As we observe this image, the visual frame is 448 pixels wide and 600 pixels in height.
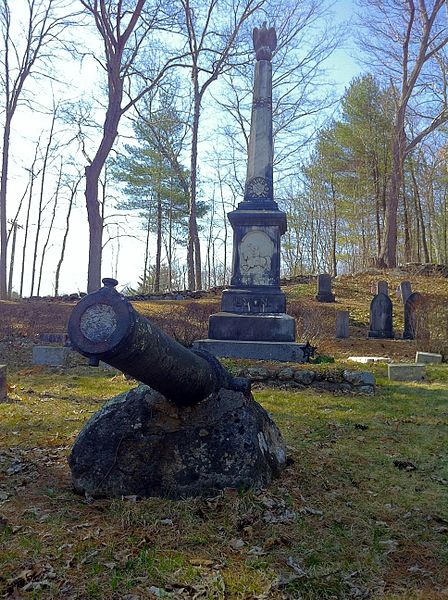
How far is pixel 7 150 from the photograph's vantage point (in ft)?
68.0

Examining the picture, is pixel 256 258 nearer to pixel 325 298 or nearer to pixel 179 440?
pixel 179 440

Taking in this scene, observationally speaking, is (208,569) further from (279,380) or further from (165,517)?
(279,380)

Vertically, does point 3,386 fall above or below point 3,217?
below

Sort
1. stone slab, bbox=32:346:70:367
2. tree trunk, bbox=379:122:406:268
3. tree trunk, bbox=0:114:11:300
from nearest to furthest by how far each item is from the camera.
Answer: stone slab, bbox=32:346:70:367 < tree trunk, bbox=0:114:11:300 < tree trunk, bbox=379:122:406:268

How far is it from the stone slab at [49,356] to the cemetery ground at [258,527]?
4.95m

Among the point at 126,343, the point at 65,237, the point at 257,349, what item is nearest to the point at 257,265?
the point at 257,349

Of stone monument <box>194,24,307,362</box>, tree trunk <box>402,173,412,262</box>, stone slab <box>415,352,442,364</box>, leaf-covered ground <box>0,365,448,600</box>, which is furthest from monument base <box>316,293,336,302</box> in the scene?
leaf-covered ground <box>0,365,448,600</box>

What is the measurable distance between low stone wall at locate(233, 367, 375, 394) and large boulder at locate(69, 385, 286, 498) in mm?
4072

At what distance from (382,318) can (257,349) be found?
5.92 metres

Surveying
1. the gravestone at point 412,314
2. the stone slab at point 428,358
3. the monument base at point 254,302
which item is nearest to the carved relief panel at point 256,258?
the monument base at point 254,302

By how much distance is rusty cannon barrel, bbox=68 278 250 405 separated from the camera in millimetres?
2506

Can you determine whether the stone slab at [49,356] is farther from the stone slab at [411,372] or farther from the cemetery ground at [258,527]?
the stone slab at [411,372]

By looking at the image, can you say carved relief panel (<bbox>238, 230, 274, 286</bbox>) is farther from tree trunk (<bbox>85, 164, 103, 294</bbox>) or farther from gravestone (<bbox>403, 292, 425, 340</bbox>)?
tree trunk (<bbox>85, 164, 103, 294</bbox>)

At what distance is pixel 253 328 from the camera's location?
9.52 metres
